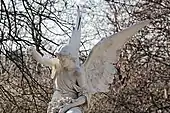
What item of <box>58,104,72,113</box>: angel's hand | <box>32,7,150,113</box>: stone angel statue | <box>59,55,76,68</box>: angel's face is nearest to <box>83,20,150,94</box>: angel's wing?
<box>32,7,150,113</box>: stone angel statue

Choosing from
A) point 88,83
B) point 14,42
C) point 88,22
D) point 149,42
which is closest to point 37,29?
point 14,42

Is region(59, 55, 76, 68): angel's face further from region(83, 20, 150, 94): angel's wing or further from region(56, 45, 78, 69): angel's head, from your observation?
region(83, 20, 150, 94): angel's wing

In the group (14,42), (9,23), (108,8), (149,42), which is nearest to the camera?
(9,23)

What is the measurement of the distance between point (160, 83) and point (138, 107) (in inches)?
26.2

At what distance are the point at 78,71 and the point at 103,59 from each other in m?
0.34

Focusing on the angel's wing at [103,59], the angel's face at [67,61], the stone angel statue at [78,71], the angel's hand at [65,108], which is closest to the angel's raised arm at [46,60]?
the stone angel statue at [78,71]

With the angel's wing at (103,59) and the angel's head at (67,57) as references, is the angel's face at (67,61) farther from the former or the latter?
the angel's wing at (103,59)

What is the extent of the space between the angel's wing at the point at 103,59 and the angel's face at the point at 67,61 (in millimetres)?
192

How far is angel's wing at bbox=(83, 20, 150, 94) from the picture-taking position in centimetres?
401

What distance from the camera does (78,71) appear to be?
3875 millimetres

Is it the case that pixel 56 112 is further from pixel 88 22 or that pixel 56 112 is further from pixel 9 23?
pixel 88 22

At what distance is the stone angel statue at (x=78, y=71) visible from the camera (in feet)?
12.5

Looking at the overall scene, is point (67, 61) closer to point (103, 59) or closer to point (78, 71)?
point (78, 71)

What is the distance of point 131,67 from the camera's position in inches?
349
